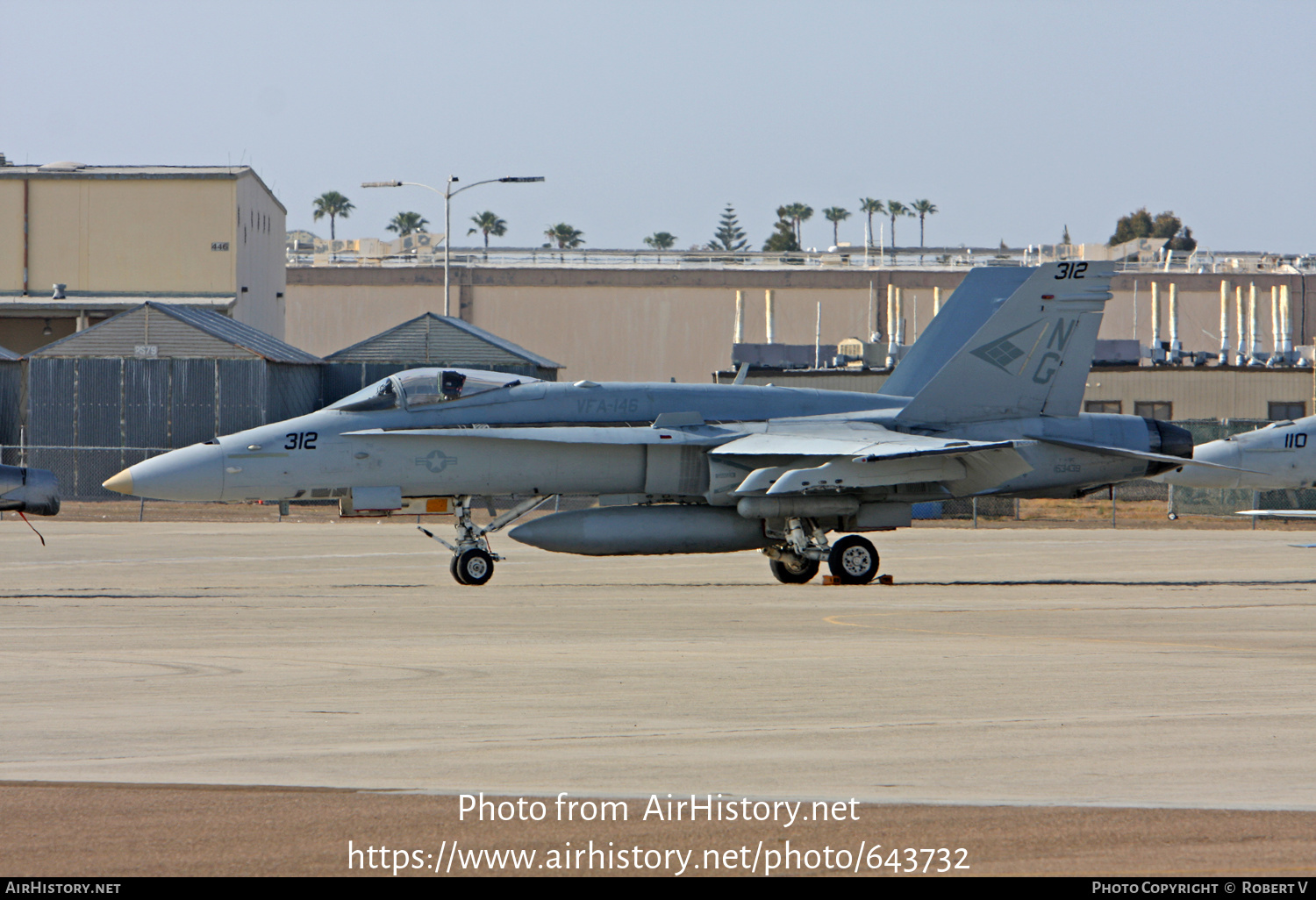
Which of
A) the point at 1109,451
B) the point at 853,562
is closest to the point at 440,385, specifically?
the point at 853,562

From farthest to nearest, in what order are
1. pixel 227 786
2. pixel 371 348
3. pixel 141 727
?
pixel 371 348 → pixel 141 727 → pixel 227 786

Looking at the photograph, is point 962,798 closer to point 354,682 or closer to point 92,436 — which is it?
point 354,682

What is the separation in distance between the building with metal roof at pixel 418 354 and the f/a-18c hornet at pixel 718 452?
23340mm

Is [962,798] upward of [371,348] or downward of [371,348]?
downward

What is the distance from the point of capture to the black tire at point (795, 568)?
19.4m

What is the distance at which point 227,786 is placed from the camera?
6773 millimetres

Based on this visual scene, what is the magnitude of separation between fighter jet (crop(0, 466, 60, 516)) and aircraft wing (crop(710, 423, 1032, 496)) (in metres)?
8.89

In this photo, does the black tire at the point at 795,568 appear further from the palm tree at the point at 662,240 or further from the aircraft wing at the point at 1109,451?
the palm tree at the point at 662,240

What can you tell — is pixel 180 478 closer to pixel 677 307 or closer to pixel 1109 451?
pixel 1109 451

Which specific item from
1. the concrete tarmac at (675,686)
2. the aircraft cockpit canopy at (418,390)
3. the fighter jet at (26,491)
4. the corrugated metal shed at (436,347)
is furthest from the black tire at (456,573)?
the corrugated metal shed at (436,347)

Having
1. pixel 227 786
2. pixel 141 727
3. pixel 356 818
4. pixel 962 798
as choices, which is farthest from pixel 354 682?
pixel 962 798

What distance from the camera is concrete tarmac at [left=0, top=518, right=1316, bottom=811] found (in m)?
7.12

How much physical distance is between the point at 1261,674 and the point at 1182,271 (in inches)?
2905

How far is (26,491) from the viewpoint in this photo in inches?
724
